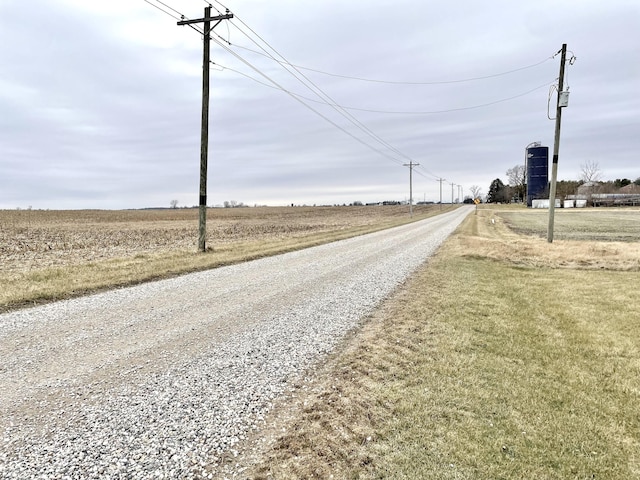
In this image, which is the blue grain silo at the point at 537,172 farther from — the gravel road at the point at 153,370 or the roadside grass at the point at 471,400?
the gravel road at the point at 153,370

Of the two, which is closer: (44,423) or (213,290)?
(44,423)

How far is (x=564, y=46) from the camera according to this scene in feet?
58.7

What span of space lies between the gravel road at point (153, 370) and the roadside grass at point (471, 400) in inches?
19.4

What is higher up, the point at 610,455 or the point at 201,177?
the point at 201,177

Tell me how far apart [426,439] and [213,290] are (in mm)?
6655

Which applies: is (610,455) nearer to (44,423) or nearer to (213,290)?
(44,423)

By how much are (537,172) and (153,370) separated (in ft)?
417

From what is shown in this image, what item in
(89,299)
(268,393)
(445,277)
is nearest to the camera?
(268,393)

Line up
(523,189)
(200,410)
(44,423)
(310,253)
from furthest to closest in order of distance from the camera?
(523,189) → (310,253) → (200,410) → (44,423)

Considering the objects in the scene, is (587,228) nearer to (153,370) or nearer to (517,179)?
(153,370)

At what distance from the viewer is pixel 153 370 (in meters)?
4.48

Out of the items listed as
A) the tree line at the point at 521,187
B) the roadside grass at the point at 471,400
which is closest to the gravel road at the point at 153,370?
the roadside grass at the point at 471,400

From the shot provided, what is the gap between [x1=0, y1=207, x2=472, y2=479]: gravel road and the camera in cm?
296

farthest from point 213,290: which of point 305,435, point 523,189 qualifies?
point 523,189
